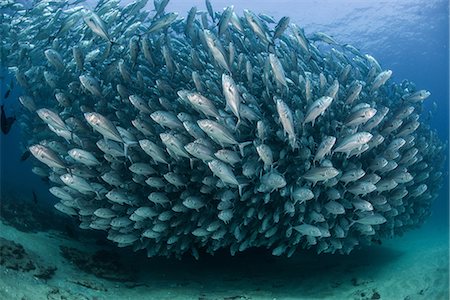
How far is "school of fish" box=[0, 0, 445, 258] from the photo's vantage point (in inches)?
238

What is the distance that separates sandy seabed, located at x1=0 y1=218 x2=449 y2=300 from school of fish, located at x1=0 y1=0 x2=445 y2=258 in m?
0.75

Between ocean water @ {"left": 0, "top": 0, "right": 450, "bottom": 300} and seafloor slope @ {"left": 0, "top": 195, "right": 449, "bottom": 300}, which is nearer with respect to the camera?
seafloor slope @ {"left": 0, "top": 195, "right": 449, "bottom": 300}

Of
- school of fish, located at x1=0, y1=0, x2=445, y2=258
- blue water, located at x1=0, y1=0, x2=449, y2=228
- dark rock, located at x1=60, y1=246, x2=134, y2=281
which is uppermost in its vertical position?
blue water, located at x1=0, y1=0, x2=449, y2=228

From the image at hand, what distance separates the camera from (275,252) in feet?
23.3

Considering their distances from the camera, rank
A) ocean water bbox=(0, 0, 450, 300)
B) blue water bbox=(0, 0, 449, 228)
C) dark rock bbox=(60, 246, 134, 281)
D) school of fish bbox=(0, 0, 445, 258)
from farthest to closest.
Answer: blue water bbox=(0, 0, 449, 228), dark rock bbox=(60, 246, 134, 281), ocean water bbox=(0, 0, 450, 300), school of fish bbox=(0, 0, 445, 258)

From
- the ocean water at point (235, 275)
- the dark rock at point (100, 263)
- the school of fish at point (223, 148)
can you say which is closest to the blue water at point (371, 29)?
the dark rock at point (100, 263)

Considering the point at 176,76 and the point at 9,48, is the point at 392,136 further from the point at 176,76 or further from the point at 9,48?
the point at 9,48

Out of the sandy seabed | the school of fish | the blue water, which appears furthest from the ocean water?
the blue water

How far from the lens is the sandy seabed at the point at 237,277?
6109mm

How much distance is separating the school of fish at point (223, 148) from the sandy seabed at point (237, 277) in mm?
746

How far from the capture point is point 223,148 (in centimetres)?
625

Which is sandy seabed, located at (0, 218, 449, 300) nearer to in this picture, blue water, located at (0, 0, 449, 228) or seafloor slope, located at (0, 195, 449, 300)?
seafloor slope, located at (0, 195, 449, 300)

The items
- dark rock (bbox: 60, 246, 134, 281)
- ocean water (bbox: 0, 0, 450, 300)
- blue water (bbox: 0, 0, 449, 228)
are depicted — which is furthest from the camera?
blue water (bbox: 0, 0, 449, 228)

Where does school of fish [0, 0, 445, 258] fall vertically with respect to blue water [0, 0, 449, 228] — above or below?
below
